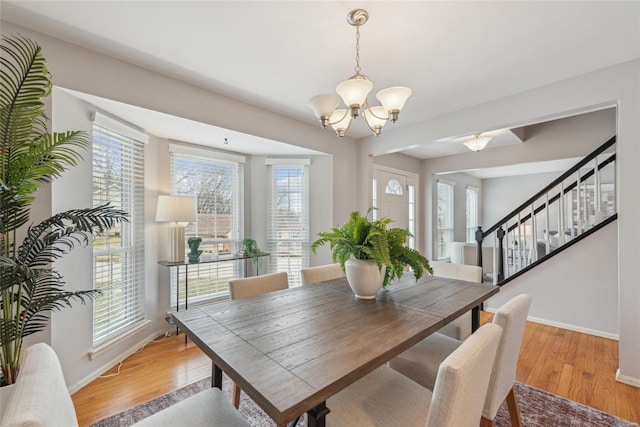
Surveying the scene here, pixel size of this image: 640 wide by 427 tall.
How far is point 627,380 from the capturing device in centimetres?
213

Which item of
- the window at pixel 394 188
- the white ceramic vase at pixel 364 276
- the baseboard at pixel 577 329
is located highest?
the window at pixel 394 188

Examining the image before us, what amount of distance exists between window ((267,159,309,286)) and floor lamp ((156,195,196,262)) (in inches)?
47.1

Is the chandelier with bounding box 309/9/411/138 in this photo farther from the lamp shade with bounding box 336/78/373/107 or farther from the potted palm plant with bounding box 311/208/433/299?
the potted palm plant with bounding box 311/208/433/299

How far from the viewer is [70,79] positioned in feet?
6.25

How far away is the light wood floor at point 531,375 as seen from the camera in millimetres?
1924

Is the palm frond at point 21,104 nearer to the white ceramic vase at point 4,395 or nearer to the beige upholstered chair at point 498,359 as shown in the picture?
the white ceramic vase at point 4,395

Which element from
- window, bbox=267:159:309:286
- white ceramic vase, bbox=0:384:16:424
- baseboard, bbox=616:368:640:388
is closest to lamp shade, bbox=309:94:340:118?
window, bbox=267:159:309:286

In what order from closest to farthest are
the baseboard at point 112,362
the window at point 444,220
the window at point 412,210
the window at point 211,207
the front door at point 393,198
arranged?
the baseboard at point 112,362
the window at point 211,207
the front door at point 393,198
the window at point 412,210
the window at point 444,220

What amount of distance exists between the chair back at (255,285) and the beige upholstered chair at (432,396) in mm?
968

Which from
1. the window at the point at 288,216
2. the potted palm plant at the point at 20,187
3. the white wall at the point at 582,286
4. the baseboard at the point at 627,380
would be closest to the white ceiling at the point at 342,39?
the potted palm plant at the point at 20,187

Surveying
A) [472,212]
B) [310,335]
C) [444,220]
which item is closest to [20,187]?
[310,335]

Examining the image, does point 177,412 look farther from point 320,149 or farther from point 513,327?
point 320,149

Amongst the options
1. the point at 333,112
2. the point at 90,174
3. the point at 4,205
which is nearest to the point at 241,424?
the point at 4,205

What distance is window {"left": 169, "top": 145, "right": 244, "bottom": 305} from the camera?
129 inches
